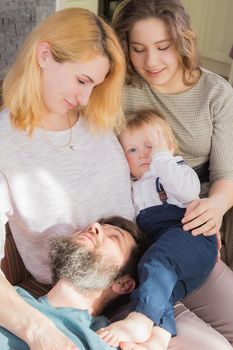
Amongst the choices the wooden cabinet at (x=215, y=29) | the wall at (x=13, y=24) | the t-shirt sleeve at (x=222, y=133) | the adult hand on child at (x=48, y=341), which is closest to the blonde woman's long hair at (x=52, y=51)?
the t-shirt sleeve at (x=222, y=133)

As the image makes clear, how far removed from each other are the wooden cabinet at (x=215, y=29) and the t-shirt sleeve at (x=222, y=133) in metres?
2.72

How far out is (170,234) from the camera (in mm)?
1363

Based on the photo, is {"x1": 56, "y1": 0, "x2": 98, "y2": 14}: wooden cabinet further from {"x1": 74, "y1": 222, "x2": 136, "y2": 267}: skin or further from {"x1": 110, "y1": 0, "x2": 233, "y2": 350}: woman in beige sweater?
{"x1": 74, "y1": 222, "x2": 136, "y2": 267}: skin

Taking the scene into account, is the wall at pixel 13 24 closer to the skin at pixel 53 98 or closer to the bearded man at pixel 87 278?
the skin at pixel 53 98

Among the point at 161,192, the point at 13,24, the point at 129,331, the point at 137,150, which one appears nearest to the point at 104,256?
the point at 129,331

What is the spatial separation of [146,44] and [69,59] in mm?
371

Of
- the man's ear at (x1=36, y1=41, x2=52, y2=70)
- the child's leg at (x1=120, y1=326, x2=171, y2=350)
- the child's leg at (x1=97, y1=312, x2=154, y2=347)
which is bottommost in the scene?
the child's leg at (x1=120, y1=326, x2=171, y2=350)

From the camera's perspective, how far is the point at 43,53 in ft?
4.22

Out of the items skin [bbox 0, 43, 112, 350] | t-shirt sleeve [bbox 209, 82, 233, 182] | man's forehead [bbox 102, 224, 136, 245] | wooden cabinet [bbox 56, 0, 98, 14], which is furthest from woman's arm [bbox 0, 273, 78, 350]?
wooden cabinet [bbox 56, 0, 98, 14]

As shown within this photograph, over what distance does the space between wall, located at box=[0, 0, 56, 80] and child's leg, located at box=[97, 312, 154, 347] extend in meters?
1.65

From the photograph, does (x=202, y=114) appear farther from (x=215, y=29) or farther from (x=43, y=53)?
(x=215, y=29)

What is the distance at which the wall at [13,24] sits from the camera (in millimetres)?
2402

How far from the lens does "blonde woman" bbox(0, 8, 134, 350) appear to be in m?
1.28

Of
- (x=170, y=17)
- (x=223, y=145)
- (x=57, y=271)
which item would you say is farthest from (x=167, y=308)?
(x=170, y=17)
